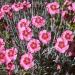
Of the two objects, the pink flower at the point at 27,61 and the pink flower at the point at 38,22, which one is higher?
the pink flower at the point at 38,22

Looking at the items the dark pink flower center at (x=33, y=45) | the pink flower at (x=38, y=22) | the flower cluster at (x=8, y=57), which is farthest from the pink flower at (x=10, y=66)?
the pink flower at (x=38, y=22)

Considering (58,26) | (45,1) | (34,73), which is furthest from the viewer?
(45,1)

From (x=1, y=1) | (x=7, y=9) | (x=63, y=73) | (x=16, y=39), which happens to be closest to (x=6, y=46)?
(x=16, y=39)

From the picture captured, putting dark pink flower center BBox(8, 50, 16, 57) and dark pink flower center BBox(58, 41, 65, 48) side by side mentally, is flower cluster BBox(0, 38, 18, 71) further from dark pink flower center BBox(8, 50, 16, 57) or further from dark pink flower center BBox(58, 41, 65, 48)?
dark pink flower center BBox(58, 41, 65, 48)

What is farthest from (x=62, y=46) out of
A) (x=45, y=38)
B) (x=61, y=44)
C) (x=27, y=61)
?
(x=27, y=61)

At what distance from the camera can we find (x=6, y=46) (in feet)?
9.08

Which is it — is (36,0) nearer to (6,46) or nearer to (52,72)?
(6,46)

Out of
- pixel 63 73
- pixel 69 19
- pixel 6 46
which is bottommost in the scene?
pixel 63 73

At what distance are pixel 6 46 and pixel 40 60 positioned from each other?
395 mm

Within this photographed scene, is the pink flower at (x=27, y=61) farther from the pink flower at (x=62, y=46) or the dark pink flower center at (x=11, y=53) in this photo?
the pink flower at (x=62, y=46)

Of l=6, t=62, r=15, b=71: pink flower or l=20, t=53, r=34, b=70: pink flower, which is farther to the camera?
l=6, t=62, r=15, b=71: pink flower

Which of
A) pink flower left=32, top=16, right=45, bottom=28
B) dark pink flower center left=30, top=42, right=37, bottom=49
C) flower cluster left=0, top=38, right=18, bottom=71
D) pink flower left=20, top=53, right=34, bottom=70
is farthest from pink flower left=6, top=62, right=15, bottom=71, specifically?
pink flower left=32, top=16, right=45, bottom=28

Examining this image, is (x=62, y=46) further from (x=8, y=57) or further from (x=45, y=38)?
→ (x=8, y=57)

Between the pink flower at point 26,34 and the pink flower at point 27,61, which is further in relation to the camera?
the pink flower at point 26,34
